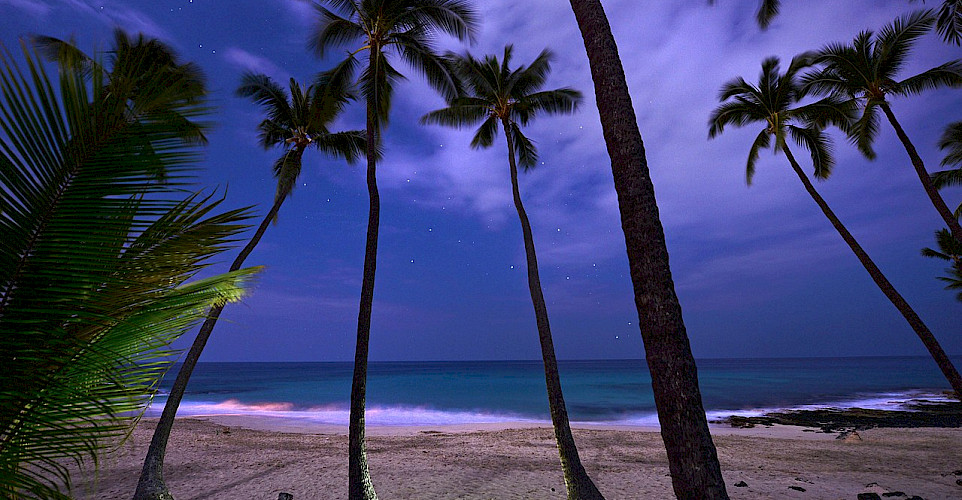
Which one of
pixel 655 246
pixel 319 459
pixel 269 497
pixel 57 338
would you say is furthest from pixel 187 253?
pixel 319 459

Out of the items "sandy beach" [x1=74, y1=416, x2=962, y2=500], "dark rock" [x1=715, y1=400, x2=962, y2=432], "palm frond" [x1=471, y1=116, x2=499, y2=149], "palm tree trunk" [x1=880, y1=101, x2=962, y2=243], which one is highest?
"palm frond" [x1=471, y1=116, x2=499, y2=149]

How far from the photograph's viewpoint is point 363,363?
815 centimetres

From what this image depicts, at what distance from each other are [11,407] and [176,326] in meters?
0.55

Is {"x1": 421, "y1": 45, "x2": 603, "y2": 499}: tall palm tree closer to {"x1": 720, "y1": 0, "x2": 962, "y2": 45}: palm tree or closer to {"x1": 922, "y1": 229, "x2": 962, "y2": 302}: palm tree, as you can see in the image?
{"x1": 720, "y1": 0, "x2": 962, "y2": 45}: palm tree

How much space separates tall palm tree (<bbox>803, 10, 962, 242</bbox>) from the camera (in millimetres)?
11383

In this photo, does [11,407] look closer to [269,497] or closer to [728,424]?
[269,497]

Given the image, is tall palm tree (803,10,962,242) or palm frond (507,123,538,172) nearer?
tall palm tree (803,10,962,242)

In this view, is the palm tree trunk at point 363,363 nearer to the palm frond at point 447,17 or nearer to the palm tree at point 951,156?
the palm frond at point 447,17

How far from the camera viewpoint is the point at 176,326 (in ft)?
6.38

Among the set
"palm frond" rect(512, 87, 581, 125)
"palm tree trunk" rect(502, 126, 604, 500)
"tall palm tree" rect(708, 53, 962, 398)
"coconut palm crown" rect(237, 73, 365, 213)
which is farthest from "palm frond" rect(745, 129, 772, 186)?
"coconut palm crown" rect(237, 73, 365, 213)

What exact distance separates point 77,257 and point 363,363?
6.88 m

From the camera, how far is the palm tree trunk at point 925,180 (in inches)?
438

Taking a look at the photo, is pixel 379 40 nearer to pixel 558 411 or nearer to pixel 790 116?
pixel 558 411

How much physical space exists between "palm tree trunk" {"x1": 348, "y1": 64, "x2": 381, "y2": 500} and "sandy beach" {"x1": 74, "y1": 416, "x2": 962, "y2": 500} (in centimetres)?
147
